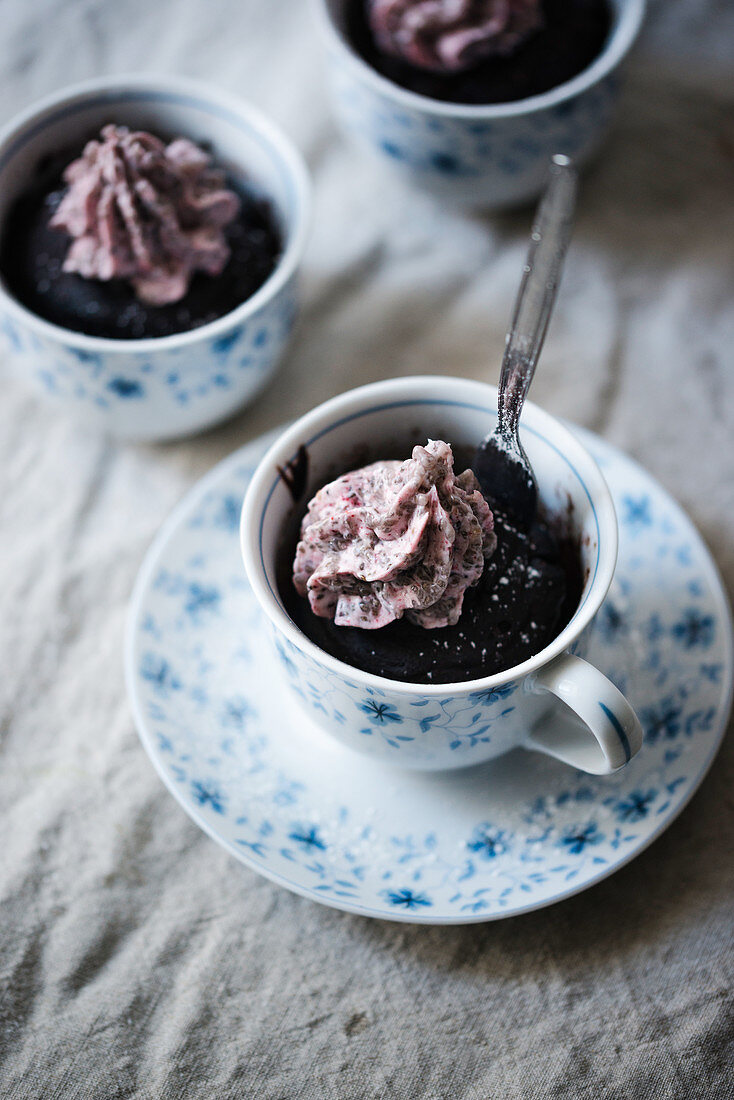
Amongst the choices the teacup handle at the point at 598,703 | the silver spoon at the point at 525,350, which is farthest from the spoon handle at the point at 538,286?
the teacup handle at the point at 598,703

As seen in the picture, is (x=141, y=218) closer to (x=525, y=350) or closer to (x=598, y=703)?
(x=525, y=350)

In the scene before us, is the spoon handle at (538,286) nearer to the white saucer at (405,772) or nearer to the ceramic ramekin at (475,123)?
the white saucer at (405,772)

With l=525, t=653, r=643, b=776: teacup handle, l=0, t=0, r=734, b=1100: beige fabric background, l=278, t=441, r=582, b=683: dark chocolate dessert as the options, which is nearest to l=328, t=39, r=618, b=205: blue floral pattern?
l=0, t=0, r=734, b=1100: beige fabric background

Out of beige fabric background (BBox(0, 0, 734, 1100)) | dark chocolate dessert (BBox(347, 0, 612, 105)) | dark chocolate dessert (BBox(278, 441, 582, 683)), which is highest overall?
dark chocolate dessert (BBox(347, 0, 612, 105))

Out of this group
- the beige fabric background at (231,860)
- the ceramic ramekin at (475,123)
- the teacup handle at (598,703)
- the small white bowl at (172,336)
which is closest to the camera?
the teacup handle at (598,703)

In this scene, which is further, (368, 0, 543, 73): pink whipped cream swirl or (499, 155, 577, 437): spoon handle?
(368, 0, 543, 73): pink whipped cream swirl

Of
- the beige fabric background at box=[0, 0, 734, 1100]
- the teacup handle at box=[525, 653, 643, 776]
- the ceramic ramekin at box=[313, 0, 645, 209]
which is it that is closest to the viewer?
the teacup handle at box=[525, 653, 643, 776]

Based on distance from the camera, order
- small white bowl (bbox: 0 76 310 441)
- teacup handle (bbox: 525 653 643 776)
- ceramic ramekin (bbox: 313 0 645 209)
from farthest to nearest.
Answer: ceramic ramekin (bbox: 313 0 645 209) < small white bowl (bbox: 0 76 310 441) < teacup handle (bbox: 525 653 643 776)

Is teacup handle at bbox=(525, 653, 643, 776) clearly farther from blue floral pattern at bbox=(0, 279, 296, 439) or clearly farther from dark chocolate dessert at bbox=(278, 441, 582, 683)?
blue floral pattern at bbox=(0, 279, 296, 439)
